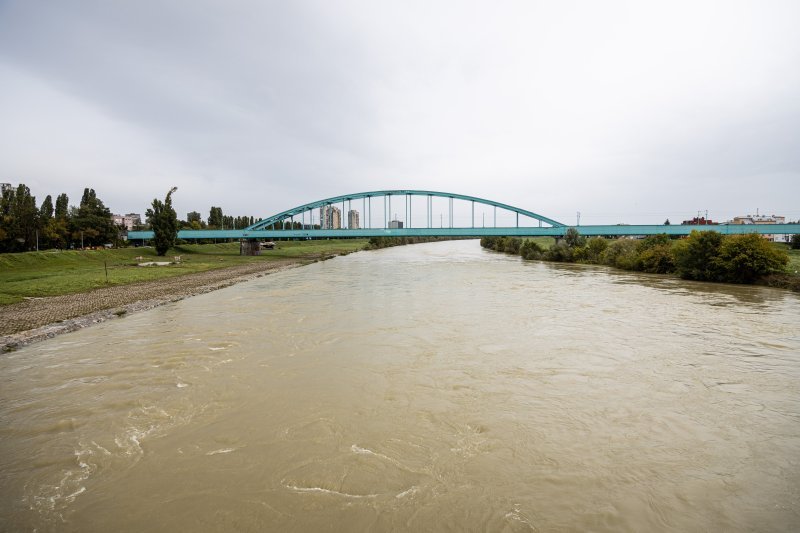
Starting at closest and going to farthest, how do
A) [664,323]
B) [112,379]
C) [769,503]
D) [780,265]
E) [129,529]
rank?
[129,529]
[769,503]
[112,379]
[664,323]
[780,265]

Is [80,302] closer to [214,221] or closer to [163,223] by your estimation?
[163,223]

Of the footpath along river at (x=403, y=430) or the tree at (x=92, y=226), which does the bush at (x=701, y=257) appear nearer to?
the footpath along river at (x=403, y=430)

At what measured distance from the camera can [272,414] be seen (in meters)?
6.61

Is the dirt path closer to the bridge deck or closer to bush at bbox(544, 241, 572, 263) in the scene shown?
the bridge deck

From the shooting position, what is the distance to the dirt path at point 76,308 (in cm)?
1198

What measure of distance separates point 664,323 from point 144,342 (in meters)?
17.7

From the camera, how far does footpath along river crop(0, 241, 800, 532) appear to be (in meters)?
4.25

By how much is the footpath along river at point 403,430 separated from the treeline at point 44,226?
1665 inches

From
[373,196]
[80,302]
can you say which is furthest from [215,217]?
[80,302]

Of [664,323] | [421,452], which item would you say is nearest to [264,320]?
[421,452]

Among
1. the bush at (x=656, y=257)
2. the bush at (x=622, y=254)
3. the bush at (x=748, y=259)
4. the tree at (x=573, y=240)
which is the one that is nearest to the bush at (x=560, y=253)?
the tree at (x=573, y=240)

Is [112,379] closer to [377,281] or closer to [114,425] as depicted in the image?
[114,425]

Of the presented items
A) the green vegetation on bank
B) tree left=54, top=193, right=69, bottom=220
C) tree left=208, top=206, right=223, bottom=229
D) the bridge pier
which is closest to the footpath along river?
the green vegetation on bank

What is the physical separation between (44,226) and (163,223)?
13.0m
